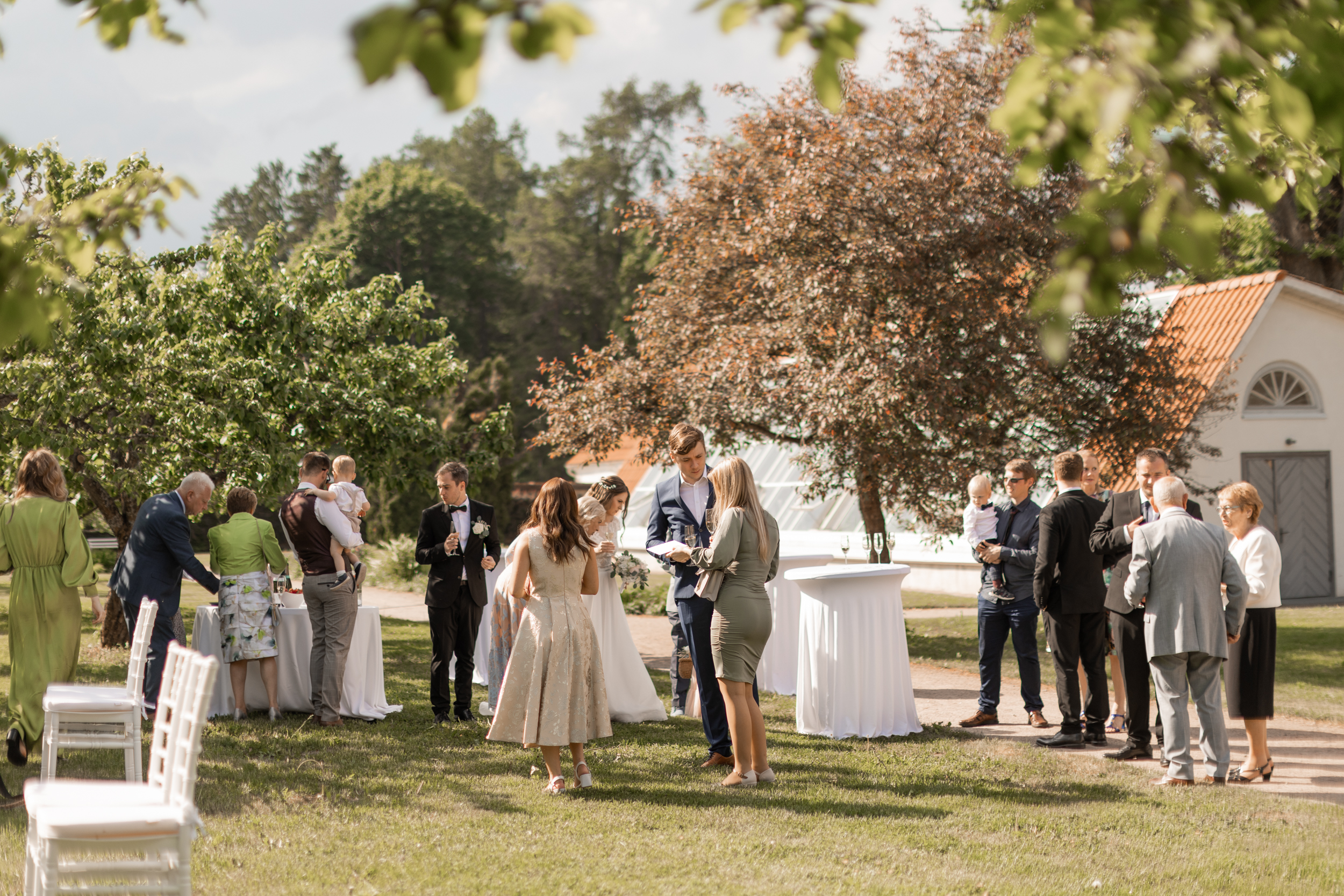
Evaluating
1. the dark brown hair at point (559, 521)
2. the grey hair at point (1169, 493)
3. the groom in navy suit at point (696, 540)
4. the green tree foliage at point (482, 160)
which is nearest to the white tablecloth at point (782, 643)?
the groom in navy suit at point (696, 540)

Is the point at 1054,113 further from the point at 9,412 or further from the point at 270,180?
the point at 270,180

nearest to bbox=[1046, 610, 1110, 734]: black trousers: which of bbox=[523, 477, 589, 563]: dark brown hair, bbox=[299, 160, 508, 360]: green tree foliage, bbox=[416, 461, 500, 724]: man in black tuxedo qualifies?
bbox=[523, 477, 589, 563]: dark brown hair

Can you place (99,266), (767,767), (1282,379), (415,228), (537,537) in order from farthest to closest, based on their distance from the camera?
(415,228) → (1282,379) → (99,266) → (767,767) → (537,537)

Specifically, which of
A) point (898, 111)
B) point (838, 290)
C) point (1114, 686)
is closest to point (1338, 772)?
point (1114, 686)

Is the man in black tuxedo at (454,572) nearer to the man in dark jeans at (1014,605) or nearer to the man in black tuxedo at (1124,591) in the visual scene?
the man in dark jeans at (1014,605)

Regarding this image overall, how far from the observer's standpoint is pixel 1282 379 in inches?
843

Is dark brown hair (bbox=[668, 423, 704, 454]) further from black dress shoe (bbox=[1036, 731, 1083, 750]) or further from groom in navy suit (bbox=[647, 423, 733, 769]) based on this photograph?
black dress shoe (bbox=[1036, 731, 1083, 750])

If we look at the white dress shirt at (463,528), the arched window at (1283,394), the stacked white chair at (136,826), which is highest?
the arched window at (1283,394)

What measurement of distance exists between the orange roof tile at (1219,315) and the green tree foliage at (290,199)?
50869 mm

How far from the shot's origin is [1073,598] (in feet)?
26.8

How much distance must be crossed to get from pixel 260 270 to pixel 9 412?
3224 mm

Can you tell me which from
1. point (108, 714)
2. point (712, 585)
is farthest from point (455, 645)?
point (108, 714)

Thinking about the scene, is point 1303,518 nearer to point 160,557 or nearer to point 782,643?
point 782,643

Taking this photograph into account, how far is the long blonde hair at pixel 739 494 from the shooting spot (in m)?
7.04
